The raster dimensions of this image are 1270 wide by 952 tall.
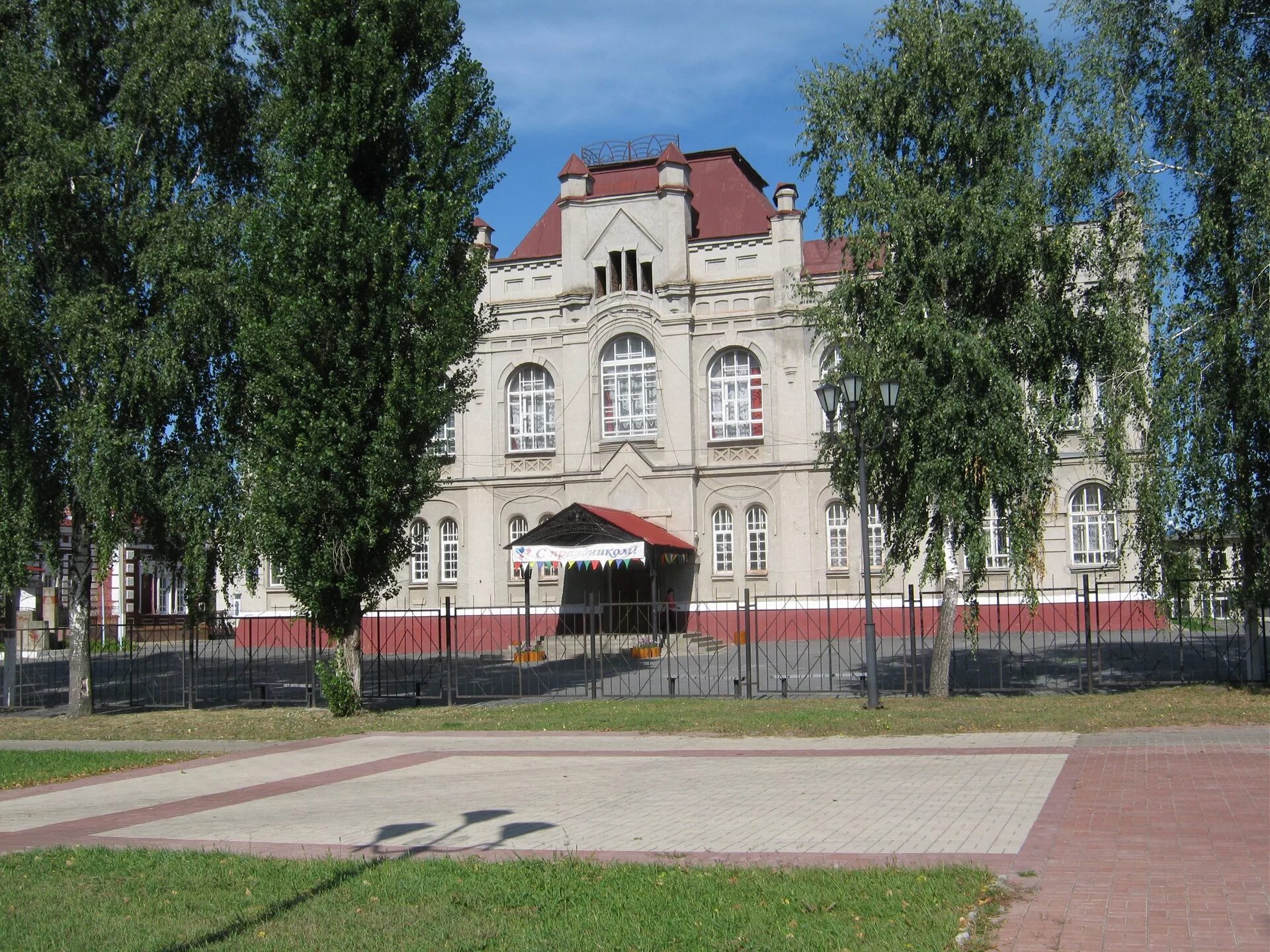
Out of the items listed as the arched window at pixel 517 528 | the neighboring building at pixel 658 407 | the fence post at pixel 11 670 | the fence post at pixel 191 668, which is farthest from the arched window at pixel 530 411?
the fence post at pixel 11 670

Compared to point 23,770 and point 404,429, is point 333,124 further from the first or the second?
point 23,770

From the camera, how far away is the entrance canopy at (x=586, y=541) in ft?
111

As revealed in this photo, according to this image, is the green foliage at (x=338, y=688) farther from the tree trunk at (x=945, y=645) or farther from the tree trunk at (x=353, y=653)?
the tree trunk at (x=945, y=645)

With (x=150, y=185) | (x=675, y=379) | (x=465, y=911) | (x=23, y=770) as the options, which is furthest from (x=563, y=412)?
(x=465, y=911)

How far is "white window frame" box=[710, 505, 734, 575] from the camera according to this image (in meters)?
38.5

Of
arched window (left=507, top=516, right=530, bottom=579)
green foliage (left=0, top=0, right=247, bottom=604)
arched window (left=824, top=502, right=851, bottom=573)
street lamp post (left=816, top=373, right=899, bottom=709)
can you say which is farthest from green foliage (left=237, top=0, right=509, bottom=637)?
arched window (left=507, top=516, right=530, bottom=579)

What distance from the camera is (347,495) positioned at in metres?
19.1

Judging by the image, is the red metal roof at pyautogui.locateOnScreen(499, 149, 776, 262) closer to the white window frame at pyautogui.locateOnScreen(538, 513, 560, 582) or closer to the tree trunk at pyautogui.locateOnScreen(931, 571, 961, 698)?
the white window frame at pyautogui.locateOnScreen(538, 513, 560, 582)

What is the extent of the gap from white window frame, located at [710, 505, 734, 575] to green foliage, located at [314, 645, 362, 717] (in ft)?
66.2

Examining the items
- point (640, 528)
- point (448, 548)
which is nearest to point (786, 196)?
point (640, 528)

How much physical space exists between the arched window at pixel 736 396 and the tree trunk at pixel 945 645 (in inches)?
752

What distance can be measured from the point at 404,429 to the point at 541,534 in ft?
51.0

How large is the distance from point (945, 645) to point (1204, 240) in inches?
304

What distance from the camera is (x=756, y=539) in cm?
3841
